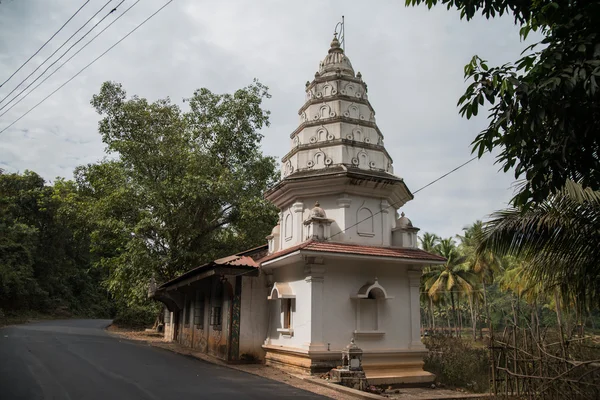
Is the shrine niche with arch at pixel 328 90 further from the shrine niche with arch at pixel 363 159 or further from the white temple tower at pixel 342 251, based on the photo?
the shrine niche with arch at pixel 363 159

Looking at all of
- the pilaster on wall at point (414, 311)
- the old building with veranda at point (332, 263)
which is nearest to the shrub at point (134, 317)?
the old building with veranda at point (332, 263)

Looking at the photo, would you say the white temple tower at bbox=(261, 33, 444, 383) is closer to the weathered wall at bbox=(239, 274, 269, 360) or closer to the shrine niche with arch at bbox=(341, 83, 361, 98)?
the shrine niche with arch at bbox=(341, 83, 361, 98)

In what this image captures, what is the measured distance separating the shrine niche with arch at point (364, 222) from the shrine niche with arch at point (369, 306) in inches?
63.2

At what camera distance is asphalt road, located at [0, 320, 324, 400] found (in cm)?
902

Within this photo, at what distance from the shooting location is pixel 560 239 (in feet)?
27.5

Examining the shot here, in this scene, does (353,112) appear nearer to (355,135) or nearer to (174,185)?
(355,135)

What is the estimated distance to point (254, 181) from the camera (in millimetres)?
26938

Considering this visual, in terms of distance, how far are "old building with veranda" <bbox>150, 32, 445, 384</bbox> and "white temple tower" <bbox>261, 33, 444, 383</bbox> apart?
0.03 m

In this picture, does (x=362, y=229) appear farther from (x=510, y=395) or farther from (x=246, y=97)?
(x=246, y=97)

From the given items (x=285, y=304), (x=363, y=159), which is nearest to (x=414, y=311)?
(x=285, y=304)

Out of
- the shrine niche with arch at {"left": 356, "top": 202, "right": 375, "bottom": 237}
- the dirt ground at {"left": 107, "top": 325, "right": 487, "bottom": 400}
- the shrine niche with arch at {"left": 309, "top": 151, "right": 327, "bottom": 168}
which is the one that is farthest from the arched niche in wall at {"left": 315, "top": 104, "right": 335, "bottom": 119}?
the dirt ground at {"left": 107, "top": 325, "right": 487, "bottom": 400}

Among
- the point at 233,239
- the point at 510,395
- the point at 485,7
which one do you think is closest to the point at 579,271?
the point at 510,395

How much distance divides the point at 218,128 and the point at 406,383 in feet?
60.4

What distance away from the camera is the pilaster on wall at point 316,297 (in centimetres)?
1243
